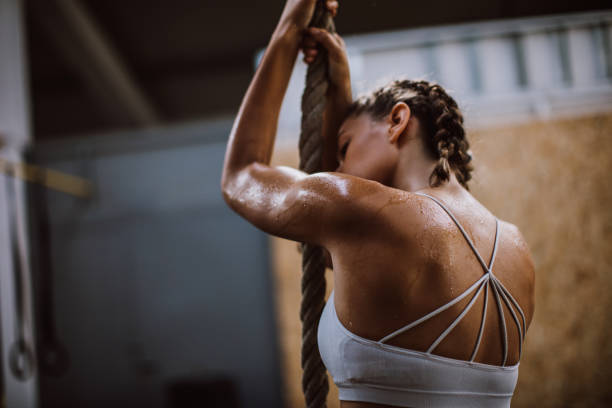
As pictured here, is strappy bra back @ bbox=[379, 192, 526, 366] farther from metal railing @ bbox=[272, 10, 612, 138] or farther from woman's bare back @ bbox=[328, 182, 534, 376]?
metal railing @ bbox=[272, 10, 612, 138]

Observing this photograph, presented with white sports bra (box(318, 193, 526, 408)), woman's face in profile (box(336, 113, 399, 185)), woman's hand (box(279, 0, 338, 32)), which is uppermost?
woman's hand (box(279, 0, 338, 32))

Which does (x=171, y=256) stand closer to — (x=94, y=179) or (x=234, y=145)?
(x=94, y=179)

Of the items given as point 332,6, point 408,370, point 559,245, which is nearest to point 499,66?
point 559,245

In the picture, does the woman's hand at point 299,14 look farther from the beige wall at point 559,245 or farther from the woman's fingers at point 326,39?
the beige wall at point 559,245

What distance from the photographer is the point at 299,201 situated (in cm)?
60

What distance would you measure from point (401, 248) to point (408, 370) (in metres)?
0.17

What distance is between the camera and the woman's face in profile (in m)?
0.71

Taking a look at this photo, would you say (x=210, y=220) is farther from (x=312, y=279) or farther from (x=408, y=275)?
(x=408, y=275)

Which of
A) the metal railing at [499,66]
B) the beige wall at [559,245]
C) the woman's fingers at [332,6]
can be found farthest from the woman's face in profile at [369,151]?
the metal railing at [499,66]

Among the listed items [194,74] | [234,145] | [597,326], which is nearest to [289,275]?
[597,326]

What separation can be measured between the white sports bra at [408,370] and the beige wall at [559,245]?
248cm

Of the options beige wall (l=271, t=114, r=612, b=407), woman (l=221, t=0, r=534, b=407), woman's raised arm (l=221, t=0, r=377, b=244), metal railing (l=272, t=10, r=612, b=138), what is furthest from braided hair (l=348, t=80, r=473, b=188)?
metal railing (l=272, t=10, r=612, b=138)

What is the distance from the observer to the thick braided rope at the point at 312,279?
30.0 inches

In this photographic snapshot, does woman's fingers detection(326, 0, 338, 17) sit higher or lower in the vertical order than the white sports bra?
higher
